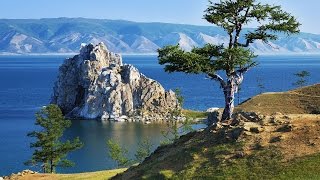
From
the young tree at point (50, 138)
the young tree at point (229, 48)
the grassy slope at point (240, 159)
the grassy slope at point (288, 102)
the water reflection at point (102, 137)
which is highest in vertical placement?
the young tree at point (229, 48)

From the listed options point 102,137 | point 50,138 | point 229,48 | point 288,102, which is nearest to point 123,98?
point 102,137

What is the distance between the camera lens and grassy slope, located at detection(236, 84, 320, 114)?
3410 inches

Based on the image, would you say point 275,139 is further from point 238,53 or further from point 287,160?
point 238,53

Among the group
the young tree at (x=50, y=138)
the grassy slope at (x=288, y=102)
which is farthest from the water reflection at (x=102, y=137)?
the grassy slope at (x=288, y=102)

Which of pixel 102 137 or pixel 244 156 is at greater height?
pixel 244 156

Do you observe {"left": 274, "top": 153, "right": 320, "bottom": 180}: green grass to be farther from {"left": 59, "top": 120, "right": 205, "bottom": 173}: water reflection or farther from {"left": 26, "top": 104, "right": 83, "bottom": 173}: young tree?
{"left": 59, "top": 120, "right": 205, "bottom": 173}: water reflection

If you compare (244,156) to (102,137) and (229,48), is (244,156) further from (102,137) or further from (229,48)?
(102,137)

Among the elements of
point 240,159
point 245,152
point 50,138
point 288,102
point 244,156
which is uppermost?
point 245,152

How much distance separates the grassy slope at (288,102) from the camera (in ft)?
284

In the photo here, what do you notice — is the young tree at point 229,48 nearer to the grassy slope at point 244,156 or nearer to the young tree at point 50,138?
the grassy slope at point 244,156

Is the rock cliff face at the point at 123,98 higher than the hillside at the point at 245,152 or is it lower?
lower

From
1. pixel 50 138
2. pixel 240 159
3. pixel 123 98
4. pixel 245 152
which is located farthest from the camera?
pixel 123 98

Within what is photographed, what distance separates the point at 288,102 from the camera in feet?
301

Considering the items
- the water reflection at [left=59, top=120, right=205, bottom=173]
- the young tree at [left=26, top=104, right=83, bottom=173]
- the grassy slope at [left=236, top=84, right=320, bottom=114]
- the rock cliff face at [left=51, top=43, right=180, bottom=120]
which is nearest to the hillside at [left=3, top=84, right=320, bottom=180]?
the young tree at [left=26, top=104, right=83, bottom=173]
